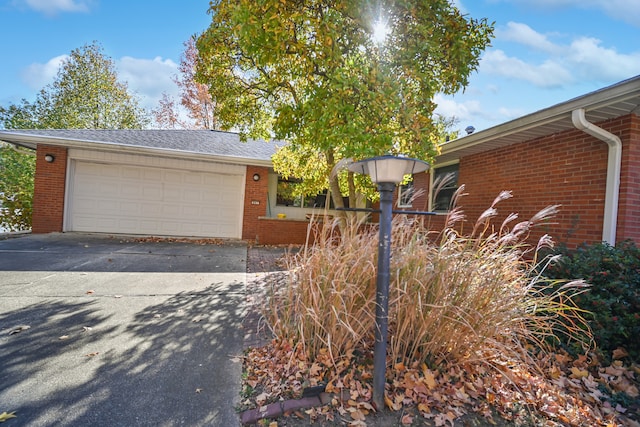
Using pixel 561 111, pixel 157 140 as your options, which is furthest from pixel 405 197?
pixel 157 140

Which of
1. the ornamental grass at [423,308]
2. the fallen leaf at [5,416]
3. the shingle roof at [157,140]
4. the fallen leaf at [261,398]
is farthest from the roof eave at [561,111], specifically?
the fallen leaf at [5,416]

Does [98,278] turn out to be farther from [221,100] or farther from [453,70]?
[453,70]

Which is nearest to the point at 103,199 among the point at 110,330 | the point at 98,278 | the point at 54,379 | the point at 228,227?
the point at 228,227

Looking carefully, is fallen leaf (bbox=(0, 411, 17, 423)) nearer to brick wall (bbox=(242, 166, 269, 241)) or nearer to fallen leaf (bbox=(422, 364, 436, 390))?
fallen leaf (bbox=(422, 364, 436, 390))

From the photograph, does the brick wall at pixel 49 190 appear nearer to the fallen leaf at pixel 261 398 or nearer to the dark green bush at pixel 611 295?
the fallen leaf at pixel 261 398

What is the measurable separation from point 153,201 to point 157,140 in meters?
2.04

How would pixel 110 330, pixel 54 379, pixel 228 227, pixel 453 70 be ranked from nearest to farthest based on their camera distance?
pixel 54 379, pixel 110 330, pixel 453 70, pixel 228 227

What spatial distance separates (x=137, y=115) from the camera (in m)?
18.2

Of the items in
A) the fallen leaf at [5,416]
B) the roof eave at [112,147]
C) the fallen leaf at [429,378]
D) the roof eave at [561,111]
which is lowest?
the fallen leaf at [5,416]

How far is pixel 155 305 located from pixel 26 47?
12.6 meters

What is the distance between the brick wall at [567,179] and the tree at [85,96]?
20472mm

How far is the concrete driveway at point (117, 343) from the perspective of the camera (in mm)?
1950

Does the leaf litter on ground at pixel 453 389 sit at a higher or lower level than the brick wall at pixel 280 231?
lower

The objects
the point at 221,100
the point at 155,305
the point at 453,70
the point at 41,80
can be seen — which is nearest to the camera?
the point at 155,305
